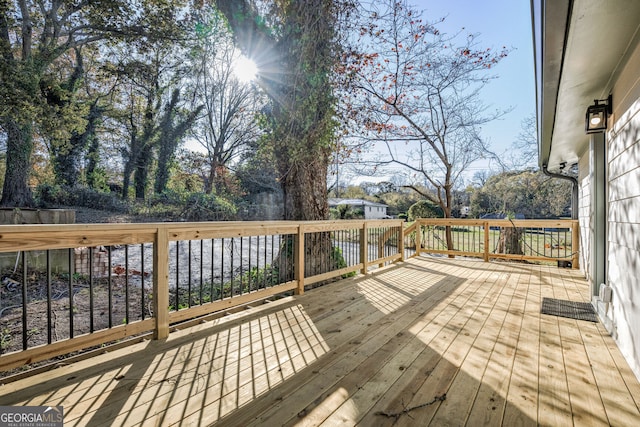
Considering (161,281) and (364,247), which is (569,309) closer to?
(364,247)

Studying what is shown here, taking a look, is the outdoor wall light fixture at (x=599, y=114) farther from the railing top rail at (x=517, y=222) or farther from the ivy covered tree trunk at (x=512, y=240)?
the ivy covered tree trunk at (x=512, y=240)

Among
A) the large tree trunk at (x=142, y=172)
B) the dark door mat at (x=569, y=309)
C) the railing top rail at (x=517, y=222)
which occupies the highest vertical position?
the large tree trunk at (x=142, y=172)

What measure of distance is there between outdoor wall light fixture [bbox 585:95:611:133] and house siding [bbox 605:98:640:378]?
0.20m

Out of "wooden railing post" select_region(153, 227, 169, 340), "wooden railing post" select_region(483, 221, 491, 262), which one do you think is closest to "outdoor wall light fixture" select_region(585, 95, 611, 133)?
"wooden railing post" select_region(483, 221, 491, 262)

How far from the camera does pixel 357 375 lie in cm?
Answer: 177

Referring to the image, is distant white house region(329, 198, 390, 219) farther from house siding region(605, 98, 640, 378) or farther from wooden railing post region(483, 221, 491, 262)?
house siding region(605, 98, 640, 378)

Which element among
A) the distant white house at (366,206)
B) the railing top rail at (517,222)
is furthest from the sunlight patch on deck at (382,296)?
the distant white house at (366,206)

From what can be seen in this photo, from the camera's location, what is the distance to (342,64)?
17.2 feet

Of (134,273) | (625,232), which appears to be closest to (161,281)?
(625,232)

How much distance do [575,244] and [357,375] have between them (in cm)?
602

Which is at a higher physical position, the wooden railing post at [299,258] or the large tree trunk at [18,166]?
the large tree trunk at [18,166]

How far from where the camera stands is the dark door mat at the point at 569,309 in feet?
9.62

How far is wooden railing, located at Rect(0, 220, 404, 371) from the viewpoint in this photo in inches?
69.6

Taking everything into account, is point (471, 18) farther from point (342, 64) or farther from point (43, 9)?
point (43, 9)
